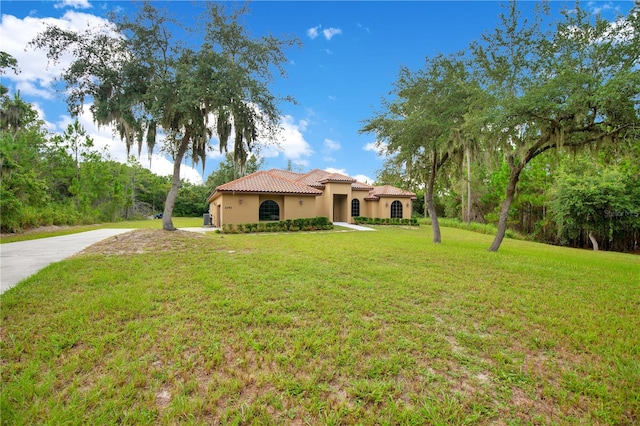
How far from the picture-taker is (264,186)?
17.9 m

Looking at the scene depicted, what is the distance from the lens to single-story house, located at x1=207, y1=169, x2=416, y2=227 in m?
16.9

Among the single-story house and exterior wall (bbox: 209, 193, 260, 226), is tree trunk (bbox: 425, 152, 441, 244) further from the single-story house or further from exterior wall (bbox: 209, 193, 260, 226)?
exterior wall (bbox: 209, 193, 260, 226)

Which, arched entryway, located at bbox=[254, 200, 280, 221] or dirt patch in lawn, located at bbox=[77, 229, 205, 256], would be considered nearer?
dirt patch in lawn, located at bbox=[77, 229, 205, 256]

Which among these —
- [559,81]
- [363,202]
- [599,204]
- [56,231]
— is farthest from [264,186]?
[599,204]

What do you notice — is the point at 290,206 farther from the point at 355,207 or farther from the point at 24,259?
the point at 24,259

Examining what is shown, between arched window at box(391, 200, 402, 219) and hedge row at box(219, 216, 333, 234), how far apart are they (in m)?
10.2

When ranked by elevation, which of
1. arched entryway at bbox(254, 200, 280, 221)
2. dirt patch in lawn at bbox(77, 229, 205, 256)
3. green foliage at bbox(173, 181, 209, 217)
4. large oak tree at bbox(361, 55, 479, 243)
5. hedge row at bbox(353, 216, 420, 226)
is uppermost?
large oak tree at bbox(361, 55, 479, 243)

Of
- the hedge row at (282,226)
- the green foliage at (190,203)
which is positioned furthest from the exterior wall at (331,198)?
the green foliage at (190,203)

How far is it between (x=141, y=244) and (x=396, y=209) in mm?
21660

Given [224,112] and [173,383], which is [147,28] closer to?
[224,112]

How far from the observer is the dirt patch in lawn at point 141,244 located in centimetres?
807

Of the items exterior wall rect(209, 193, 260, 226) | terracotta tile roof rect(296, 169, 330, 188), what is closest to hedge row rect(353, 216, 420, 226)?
terracotta tile roof rect(296, 169, 330, 188)

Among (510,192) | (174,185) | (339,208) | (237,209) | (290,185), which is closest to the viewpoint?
(510,192)

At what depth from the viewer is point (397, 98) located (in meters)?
11.2
